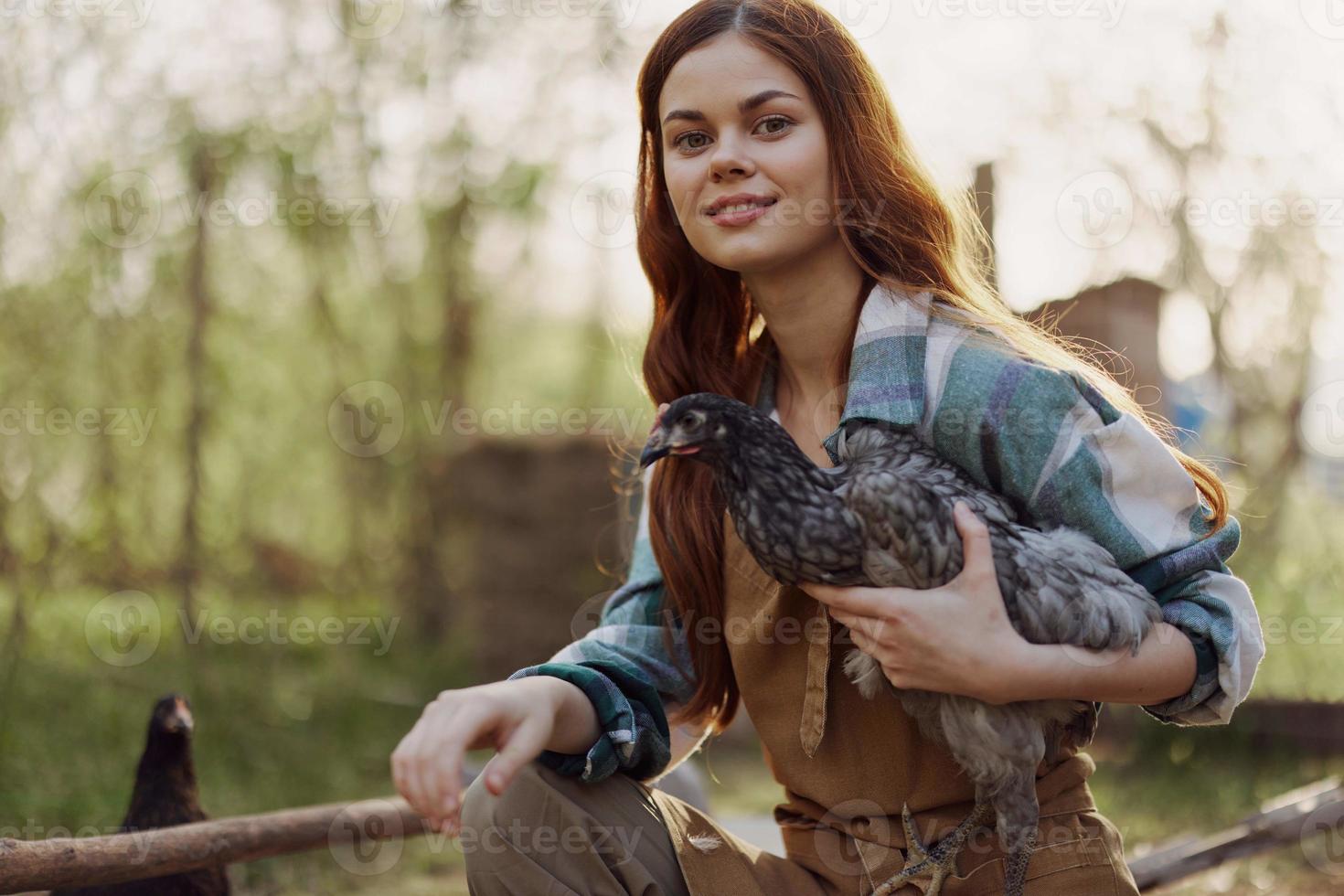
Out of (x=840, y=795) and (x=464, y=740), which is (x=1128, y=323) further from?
(x=464, y=740)

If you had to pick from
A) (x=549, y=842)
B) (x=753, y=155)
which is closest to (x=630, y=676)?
(x=549, y=842)

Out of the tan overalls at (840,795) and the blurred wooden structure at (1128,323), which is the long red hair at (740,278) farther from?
the blurred wooden structure at (1128,323)

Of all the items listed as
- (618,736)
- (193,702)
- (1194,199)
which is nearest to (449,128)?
(193,702)

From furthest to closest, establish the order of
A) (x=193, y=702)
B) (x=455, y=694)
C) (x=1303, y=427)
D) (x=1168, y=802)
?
(x=1303, y=427)
(x=193, y=702)
(x=1168, y=802)
(x=455, y=694)

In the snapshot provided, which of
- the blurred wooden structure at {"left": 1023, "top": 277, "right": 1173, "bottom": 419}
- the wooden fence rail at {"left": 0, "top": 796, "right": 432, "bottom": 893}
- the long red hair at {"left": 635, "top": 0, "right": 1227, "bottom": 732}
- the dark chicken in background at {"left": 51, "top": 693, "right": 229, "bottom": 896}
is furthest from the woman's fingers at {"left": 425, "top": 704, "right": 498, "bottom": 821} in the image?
the blurred wooden structure at {"left": 1023, "top": 277, "right": 1173, "bottom": 419}

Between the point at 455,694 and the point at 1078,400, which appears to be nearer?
the point at 455,694

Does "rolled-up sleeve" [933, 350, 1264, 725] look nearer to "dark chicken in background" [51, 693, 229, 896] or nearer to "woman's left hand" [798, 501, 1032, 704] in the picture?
"woman's left hand" [798, 501, 1032, 704]

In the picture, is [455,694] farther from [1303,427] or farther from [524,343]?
[524,343]

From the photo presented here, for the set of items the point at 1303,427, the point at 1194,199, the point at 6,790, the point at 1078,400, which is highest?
the point at 1194,199

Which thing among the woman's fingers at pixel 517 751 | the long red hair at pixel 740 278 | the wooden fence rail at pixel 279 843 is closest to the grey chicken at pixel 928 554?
the long red hair at pixel 740 278

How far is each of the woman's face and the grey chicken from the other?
0.34m

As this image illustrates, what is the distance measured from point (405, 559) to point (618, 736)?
16.4 feet

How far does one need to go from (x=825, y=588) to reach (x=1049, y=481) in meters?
0.39

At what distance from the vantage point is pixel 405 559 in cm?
657
